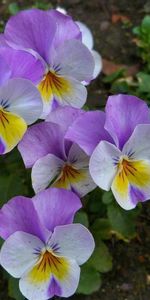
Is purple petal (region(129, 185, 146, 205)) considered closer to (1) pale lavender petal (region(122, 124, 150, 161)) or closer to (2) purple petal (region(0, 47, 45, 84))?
(1) pale lavender petal (region(122, 124, 150, 161))

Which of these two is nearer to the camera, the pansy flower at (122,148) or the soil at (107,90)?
the pansy flower at (122,148)

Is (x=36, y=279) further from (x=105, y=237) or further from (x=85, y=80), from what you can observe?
(x=105, y=237)

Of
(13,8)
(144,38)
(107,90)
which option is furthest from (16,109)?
(13,8)

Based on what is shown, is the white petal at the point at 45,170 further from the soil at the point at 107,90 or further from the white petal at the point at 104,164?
the soil at the point at 107,90

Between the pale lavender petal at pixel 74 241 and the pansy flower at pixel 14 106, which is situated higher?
the pansy flower at pixel 14 106

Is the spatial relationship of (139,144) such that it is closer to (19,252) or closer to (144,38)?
(19,252)

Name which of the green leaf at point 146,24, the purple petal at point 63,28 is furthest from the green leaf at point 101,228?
the green leaf at point 146,24

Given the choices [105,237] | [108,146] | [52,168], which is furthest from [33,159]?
[105,237]
